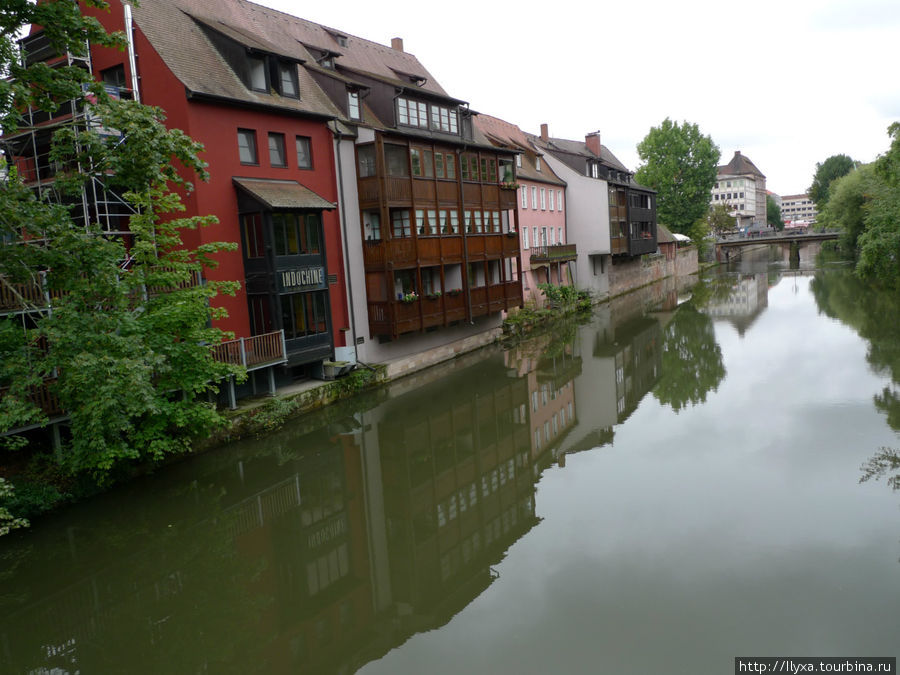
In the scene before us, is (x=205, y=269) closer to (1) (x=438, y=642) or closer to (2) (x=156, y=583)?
(2) (x=156, y=583)

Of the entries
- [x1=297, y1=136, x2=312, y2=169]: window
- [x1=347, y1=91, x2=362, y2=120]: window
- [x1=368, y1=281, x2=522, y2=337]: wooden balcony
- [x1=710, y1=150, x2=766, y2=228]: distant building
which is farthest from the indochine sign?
[x1=710, y1=150, x2=766, y2=228]: distant building

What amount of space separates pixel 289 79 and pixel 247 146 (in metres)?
3.57

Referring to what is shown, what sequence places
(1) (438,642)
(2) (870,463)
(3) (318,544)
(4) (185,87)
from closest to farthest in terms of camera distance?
(1) (438,642) → (3) (318,544) → (2) (870,463) → (4) (185,87)

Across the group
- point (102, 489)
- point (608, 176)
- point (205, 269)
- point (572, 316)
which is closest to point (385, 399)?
point (205, 269)

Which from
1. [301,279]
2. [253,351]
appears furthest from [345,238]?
[253,351]

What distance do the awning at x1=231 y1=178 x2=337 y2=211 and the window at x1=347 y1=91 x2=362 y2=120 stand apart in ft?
14.3

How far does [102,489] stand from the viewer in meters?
14.2

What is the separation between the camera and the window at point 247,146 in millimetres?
20172

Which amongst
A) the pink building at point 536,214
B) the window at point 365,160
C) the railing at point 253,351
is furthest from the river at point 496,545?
the pink building at point 536,214

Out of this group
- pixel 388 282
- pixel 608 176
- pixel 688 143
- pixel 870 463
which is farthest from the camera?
pixel 688 143

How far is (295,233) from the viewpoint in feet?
66.8

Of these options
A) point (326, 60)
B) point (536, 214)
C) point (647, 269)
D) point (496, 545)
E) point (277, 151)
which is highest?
point (326, 60)

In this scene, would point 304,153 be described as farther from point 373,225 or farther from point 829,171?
point 829,171

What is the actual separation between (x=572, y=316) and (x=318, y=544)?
31.9m
